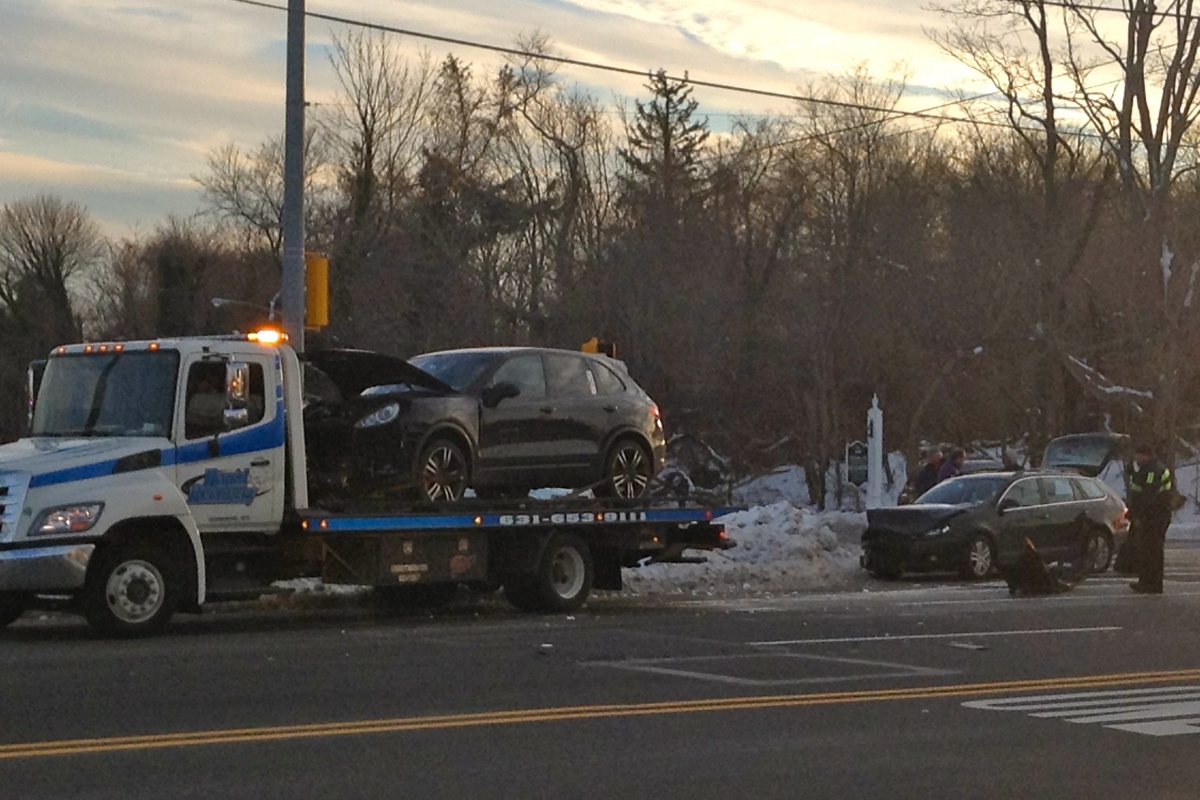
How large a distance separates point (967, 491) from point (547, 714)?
14.9 metres

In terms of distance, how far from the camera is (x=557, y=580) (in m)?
17.8

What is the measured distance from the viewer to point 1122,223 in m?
44.3

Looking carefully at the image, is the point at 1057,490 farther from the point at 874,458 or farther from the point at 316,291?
the point at 316,291

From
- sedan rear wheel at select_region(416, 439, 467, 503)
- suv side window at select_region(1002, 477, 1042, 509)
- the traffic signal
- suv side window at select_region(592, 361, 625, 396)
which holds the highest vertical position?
the traffic signal

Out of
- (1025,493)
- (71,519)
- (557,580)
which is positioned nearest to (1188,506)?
(1025,493)

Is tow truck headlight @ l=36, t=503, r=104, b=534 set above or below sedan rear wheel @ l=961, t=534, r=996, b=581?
above

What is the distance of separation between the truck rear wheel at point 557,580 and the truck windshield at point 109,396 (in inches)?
178

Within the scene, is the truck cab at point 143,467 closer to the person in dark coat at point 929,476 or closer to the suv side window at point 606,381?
the suv side window at point 606,381

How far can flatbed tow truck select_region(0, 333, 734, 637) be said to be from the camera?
13820mm

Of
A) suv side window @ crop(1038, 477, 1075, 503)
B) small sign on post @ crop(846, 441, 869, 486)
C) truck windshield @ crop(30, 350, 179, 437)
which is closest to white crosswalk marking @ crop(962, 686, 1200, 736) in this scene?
truck windshield @ crop(30, 350, 179, 437)

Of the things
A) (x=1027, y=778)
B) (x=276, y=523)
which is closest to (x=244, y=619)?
(x=276, y=523)

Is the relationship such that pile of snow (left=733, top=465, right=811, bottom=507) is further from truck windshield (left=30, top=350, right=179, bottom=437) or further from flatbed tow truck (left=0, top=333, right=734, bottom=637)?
truck windshield (left=30, top=350, right=179, bottom=437)

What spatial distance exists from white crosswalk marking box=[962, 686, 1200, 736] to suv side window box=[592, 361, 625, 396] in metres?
7.38

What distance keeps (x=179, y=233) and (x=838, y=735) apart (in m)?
66.5
